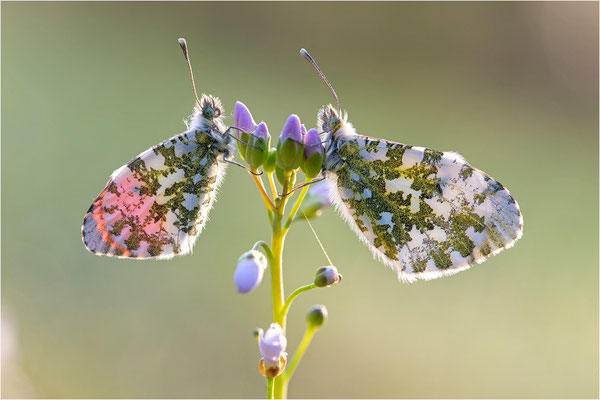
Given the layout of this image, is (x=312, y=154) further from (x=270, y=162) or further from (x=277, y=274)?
(x=277, y=274)

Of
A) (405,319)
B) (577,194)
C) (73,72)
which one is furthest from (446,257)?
(73,72)

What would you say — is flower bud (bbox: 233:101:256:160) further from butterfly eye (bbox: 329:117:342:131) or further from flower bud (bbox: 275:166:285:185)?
butterfly eye (bbox: 329:117:342:131)

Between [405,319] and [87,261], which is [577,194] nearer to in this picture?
[405,319]

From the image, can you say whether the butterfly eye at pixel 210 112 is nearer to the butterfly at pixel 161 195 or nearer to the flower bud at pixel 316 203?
the butterfly at pixel 161 195

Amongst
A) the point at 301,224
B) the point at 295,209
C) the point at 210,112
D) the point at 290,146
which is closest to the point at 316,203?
the point at 295,209

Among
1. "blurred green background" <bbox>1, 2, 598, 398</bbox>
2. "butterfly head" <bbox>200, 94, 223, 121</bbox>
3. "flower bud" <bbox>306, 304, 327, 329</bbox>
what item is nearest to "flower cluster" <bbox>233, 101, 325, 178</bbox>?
"butterfly head" <bbox>200, 94, 223, 121</bbox>

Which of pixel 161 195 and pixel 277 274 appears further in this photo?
pixel 161 195
